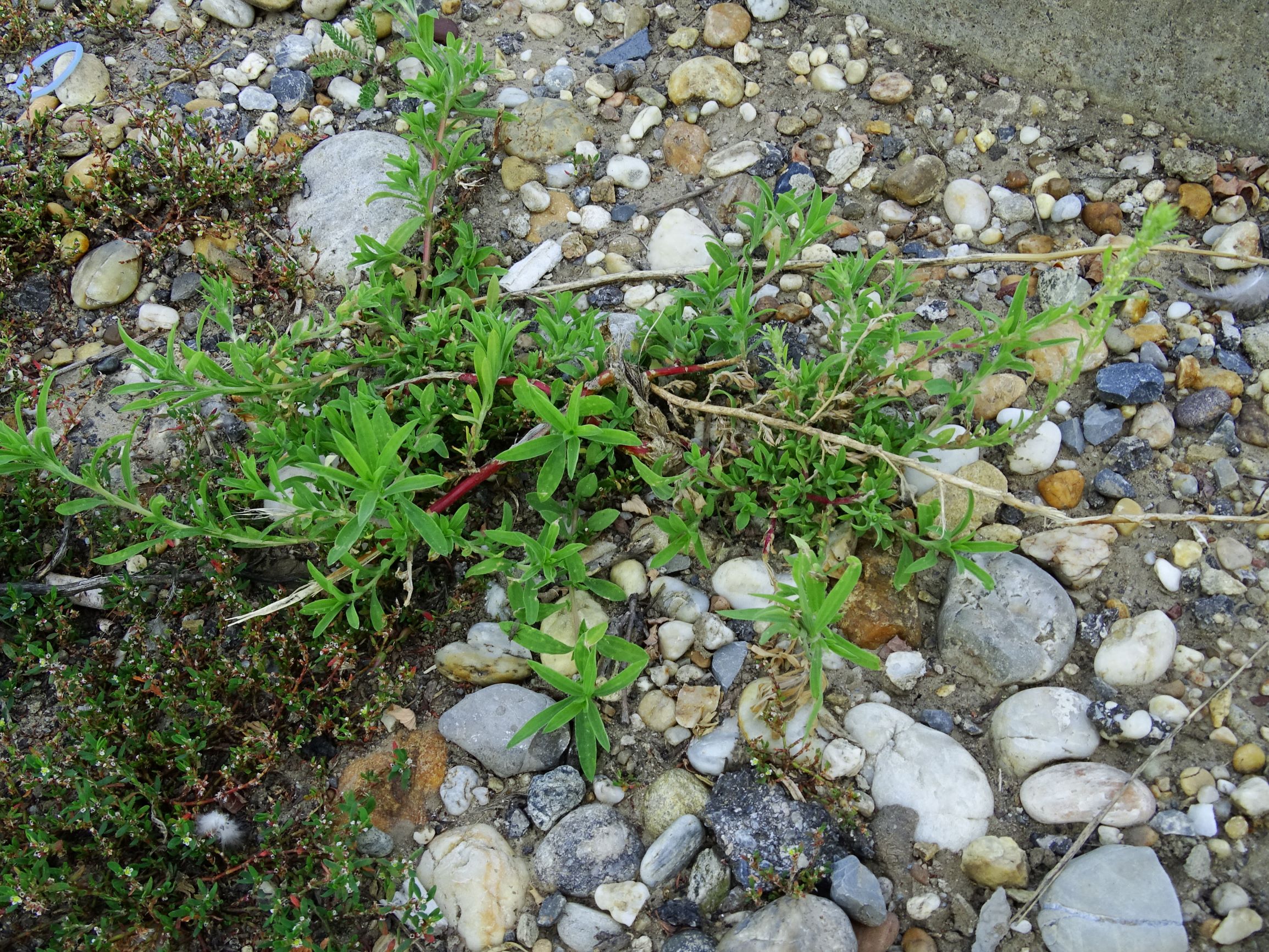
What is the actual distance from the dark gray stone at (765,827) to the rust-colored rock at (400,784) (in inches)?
35.2

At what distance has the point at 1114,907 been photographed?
7.98 feet

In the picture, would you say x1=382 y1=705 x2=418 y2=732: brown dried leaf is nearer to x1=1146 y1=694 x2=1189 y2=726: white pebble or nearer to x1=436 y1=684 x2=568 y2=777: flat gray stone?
x1=436 y1=684 x2=568 y2=777: flat gray stone

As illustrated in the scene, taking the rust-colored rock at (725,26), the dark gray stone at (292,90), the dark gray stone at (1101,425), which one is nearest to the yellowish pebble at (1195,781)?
the dark gray stone at (1101,425)

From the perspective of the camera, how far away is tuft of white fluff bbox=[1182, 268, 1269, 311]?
3471 mm

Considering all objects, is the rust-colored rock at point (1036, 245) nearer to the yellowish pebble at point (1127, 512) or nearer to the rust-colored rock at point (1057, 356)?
the rust-colored rock at point (1057, 356)

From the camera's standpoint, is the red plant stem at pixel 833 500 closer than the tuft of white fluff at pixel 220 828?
No

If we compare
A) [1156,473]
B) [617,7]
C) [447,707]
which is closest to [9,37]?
A: [617,7]

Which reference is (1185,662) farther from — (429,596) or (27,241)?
(27,241)

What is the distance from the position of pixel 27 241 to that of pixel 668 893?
3.83 meters

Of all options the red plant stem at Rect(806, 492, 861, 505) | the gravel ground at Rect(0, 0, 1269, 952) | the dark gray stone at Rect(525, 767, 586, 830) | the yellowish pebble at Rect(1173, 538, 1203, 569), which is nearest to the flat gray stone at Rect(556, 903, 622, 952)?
the gravel ground at Rect(0, 0, 1269, 952)

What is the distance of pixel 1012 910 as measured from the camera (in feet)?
8.36

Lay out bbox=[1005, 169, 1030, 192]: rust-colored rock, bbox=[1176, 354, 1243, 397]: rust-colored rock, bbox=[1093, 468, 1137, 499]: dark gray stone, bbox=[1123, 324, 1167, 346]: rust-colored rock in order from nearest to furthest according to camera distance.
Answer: bbox=[1093, 468, 1137, 499]: dark gray stone < bbox=[1176, 354, 1243, 397]: rust-colored rock < bbox=[1123, 324, 1167, 346]: rust-colored rock < bbox=[1005, 169, 1030, 192]: rust-colored rock

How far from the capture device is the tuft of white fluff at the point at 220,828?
2.86 meters

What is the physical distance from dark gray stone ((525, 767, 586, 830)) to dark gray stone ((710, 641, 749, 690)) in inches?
21.6
